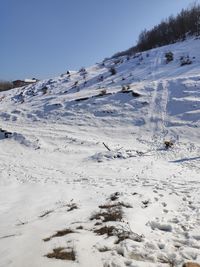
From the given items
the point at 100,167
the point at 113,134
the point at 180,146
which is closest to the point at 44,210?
the point at 100,167

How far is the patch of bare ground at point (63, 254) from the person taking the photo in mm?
6262

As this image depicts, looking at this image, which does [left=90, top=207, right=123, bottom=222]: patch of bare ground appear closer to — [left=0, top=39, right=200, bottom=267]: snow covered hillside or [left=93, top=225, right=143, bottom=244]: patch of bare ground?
[left=0, top=39, right=200, bottom=267]: snow covered hillside

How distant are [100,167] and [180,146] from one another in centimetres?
475

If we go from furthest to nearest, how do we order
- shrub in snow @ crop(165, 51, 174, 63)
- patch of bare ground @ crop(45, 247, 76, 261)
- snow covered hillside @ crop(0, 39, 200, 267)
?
1. shrub in snow @ crop(165, 51, 174, 63)
2. snow covered hillside @ crop(0, 39, 200, 267)
3. patch of bare ground @ crop(45, 247, 76, 261)

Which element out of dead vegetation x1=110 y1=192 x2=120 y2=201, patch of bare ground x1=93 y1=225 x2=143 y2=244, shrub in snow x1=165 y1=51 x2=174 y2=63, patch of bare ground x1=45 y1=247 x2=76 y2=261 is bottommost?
dead vegetation x1=110 y1=192 x2=120 y2=201

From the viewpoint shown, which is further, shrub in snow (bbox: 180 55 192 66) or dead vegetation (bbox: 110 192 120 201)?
shrub in snow (bbox: 180 55 192 66)

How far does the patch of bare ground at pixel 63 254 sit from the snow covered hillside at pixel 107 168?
19 mm

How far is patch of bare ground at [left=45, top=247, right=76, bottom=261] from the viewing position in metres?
6.26

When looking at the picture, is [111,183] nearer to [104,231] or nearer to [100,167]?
[100,167]

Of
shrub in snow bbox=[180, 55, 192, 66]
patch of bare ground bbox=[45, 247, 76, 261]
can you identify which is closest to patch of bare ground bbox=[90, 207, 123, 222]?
patch of bare ground bbox=[45, 247, 76, 261]

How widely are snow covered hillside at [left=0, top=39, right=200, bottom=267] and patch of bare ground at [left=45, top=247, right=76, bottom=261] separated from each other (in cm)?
2

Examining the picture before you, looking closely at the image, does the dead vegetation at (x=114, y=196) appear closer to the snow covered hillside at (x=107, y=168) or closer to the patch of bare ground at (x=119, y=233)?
the snow covered hillside at (x=107, y=168)

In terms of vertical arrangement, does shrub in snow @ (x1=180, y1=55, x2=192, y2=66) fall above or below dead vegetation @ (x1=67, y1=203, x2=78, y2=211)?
above

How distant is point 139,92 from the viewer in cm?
2628
